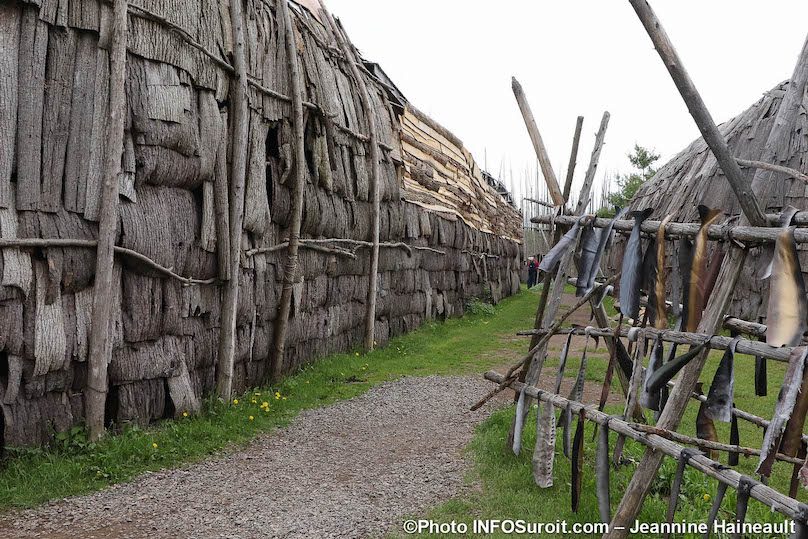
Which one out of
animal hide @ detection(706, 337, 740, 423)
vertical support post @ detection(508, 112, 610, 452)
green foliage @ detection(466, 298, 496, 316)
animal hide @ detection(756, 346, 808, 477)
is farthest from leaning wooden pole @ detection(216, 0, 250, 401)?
green foliage @ detection(466, 298, 496, 316)

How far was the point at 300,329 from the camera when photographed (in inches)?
317

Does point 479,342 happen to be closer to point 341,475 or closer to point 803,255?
point 803,255

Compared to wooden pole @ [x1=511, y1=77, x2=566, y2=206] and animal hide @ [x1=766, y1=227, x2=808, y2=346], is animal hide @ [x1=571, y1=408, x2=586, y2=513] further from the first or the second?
wooden pole @ [x1=511, y1=77, x2=566, y2=206]

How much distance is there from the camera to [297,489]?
449cm

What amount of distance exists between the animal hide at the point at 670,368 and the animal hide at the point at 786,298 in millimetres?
371

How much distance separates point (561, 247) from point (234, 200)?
10.9ft

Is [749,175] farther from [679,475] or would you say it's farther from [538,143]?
[679,475]

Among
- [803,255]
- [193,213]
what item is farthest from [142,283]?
[803,255]

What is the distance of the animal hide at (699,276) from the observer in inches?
130

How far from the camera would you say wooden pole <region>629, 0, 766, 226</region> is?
3084mm

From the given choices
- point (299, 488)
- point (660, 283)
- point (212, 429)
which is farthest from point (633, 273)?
point (212, 429)

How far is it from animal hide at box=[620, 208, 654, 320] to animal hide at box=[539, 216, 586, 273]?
1.86 ft

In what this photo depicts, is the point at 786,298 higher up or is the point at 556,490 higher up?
the point at 786,298

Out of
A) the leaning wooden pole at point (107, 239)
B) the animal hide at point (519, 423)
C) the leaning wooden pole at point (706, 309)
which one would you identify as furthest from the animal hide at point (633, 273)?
the leaning wooden pole at point (107, 239)
